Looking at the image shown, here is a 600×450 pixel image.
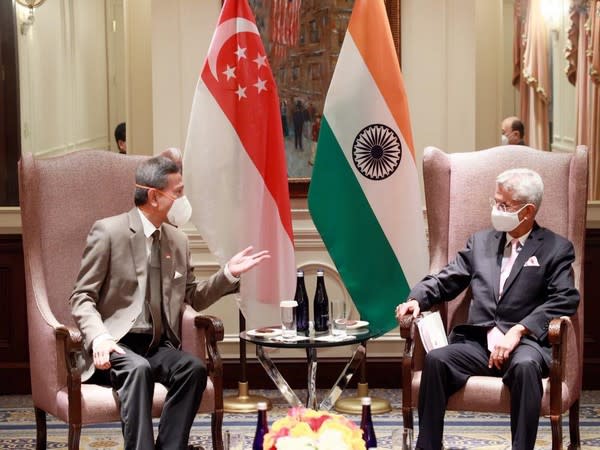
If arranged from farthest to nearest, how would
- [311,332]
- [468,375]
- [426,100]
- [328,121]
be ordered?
[426,100] < [328,121] < [311,332] < [468,375]

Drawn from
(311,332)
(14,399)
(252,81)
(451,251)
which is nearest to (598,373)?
(451,251)

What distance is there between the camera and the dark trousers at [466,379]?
4.33 meters

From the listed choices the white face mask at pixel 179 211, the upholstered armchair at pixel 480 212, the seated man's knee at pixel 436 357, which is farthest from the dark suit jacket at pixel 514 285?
the white face mask at pixel 179 211

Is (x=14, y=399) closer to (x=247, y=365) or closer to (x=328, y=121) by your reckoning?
(x=247, y=365)

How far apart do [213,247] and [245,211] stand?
238 mm

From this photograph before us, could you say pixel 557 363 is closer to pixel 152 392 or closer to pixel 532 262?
pixel 532 262

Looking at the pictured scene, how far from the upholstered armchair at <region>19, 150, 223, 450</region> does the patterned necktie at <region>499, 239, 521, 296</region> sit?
1.24 metres

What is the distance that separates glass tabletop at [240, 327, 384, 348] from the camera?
4652 millimetres

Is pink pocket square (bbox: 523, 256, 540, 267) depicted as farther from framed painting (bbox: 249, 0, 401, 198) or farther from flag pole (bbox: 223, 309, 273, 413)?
framed painting (bbox: 249, 0, 401, 198)

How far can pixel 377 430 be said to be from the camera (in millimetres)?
5426

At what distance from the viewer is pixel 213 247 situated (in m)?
5.44

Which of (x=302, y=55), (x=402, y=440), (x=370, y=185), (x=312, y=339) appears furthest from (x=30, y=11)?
(x=402, y=440)

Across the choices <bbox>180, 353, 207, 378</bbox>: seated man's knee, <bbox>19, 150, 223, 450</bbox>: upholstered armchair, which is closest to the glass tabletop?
<bbox>19, 150, 223, 450</bbox>: upholstered armchair

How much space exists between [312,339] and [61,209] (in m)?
1.26
